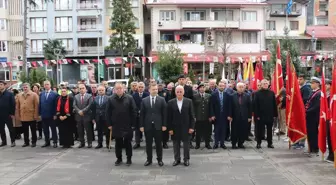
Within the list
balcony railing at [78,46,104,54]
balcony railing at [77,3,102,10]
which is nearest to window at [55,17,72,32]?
balcony railing at [77,3,102,10]

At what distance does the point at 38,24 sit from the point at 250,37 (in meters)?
27.0

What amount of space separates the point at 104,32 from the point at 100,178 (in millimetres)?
45989

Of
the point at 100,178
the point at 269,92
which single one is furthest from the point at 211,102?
the point at 100,178

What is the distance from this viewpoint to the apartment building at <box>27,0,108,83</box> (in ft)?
175

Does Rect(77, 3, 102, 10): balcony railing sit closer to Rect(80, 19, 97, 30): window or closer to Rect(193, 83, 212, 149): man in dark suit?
Rect(80, 19, 97, 30): window

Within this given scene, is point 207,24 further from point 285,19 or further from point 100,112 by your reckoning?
point 100,112

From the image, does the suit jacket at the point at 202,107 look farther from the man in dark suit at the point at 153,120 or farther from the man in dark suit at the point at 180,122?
the man in dark suit at the point at 153,120

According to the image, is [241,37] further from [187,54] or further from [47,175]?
[47,175]

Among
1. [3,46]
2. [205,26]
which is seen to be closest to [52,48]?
[3,46]

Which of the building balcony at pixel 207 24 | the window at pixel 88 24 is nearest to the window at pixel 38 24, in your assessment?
the window at pixel 88 24

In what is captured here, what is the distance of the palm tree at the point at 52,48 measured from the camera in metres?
50.3

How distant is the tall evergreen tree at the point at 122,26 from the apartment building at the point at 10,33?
18044 mm

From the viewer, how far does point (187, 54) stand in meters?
49.3

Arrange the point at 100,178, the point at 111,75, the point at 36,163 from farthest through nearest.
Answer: the point at 111,75
the point at 36,163
the point at 100,178
